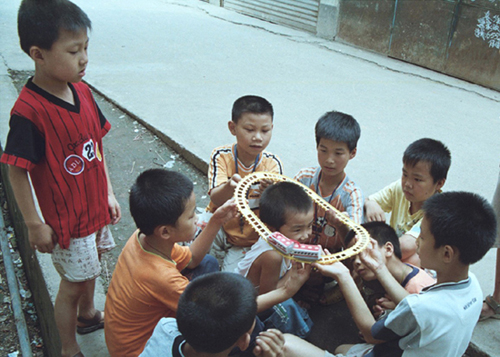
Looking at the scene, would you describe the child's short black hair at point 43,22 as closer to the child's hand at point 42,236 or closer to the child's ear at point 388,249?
the child's hand at point 42,236

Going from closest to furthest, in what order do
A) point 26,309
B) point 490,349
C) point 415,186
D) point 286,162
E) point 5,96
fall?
point 490,349 → point 415,186 → point 26,309 → point 286,162 → point 5,96

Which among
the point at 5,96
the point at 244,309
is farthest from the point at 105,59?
the point at 244,309

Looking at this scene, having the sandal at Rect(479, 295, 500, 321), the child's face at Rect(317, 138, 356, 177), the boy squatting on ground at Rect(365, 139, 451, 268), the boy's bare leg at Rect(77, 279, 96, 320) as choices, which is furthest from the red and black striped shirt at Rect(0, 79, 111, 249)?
the sandal at Rect(479, 295, 500, 321)

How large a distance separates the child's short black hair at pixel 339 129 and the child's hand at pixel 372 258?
0.74m

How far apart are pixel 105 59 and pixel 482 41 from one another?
17.4 ft

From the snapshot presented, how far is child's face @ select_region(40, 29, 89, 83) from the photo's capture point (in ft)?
5.98

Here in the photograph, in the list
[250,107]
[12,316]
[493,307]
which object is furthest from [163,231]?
[12,316]

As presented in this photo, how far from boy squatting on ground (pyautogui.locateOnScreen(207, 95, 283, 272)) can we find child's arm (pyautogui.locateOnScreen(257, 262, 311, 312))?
0.63 meters

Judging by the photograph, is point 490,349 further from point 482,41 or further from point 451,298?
point 482,41

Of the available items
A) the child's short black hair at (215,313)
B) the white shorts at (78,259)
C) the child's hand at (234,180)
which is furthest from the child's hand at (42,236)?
the child's hand at (234,180)

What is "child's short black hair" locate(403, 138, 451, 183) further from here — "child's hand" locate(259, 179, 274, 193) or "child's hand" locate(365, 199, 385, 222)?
"child's hand" locate(259, 179, 274, 193)

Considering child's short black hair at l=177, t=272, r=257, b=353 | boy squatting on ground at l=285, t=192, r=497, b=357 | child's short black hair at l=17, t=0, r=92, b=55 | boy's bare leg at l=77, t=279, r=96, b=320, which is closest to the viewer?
child's short black hair at l=177, t=272, r=257, b=353

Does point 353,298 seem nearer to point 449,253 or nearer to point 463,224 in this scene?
point 449,253

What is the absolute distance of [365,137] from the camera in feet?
14.6
